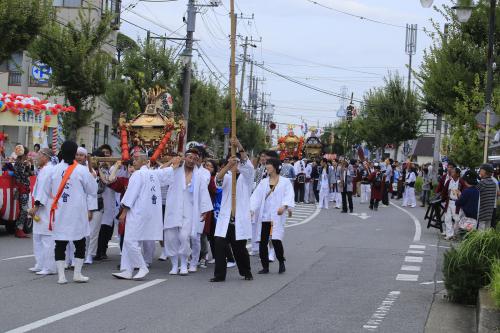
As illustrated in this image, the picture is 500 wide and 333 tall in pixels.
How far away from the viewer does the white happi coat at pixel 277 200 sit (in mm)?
13180

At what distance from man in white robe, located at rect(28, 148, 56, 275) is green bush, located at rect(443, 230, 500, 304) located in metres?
5.34

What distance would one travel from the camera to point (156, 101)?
766 inches

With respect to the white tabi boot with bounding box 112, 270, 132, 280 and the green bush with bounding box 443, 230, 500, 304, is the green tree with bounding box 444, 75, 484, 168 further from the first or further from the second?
the white tabi boot with bounding box 112, 270, 132, 280

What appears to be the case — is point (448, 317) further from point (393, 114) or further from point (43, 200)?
point (393, 114)

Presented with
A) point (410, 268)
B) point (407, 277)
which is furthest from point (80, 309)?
point (410, 268)

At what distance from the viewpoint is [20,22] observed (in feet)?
68.7

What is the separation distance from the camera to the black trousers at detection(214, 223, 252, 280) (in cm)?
1184

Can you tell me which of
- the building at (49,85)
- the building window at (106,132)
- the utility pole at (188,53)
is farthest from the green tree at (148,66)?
the building window at (106,132)

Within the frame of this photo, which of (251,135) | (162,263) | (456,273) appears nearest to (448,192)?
(162,263)

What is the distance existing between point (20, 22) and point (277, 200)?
1053cm

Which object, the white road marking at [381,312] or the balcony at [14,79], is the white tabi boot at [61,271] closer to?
the white road marking at [381,312]

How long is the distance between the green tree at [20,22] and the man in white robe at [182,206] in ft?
32.1

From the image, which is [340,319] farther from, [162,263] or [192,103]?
[192,103]

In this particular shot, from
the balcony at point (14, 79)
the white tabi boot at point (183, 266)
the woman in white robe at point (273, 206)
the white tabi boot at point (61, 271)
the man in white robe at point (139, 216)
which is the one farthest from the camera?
the balcony at point (14, 79)
